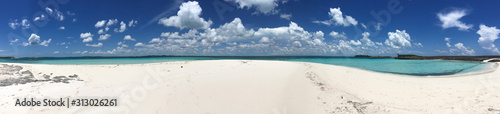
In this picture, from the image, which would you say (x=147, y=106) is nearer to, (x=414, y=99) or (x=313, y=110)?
(x=313, y=110)

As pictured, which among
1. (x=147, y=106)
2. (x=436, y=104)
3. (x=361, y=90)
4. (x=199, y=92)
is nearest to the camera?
(x=147, y=106)

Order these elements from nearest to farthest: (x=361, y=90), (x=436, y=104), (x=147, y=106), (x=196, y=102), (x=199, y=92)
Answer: (x=147, y=106) → (x=196, y=102) → (x=436, y=104) → (x=199, y=92) → (x=361, y=90)

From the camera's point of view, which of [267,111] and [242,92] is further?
[242,92]

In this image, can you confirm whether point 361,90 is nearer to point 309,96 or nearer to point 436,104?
point 436,104

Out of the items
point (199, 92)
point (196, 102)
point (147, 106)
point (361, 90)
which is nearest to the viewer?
point (147, 106)

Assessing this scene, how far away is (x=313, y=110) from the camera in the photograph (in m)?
5.27

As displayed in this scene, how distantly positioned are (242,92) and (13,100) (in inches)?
242

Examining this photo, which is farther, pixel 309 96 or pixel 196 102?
pixel 309 96

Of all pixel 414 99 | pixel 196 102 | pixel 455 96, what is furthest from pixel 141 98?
pixel 455 96

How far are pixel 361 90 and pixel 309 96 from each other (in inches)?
112

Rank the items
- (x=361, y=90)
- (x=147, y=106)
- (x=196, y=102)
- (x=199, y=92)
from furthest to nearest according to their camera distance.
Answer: (x=361, y=90) < (x=199, y=92) < (x=196, y=102) < (x=147, y=106)

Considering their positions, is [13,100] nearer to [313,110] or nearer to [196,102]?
[196,102]

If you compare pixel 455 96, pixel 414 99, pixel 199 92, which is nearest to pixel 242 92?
pixel 199 92

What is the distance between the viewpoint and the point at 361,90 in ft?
25.9
